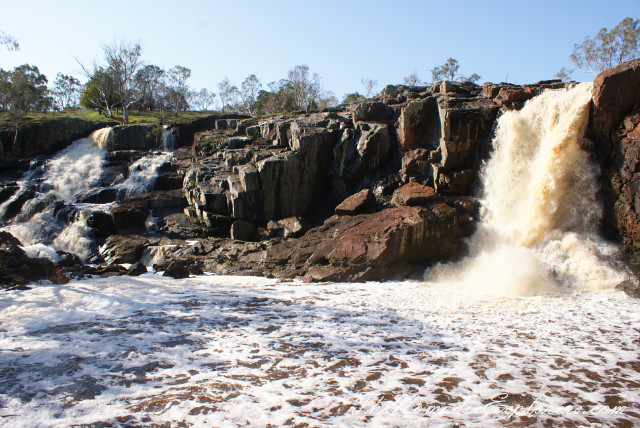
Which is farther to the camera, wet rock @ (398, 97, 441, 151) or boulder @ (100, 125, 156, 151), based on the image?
boulder @ (100, 125, 156, 151)

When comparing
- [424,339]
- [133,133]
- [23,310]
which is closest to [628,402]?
[424,339]

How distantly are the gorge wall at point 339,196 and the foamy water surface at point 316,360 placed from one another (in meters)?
3.75

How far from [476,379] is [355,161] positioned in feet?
50.2

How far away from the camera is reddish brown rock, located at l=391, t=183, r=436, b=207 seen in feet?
57.1

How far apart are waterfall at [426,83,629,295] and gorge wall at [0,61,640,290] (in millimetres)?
572

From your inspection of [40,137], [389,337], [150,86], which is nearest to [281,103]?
[150,86]

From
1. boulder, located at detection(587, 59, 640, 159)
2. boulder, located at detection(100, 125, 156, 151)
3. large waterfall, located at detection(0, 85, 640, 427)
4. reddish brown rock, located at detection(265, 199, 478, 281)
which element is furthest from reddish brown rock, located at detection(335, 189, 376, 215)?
boulder, located at detection(100, 125, 156, 151)

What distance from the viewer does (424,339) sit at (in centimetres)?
884

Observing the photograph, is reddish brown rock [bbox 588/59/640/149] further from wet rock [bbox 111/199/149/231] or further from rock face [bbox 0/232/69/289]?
wet rock [bbox 111/199/149/231]

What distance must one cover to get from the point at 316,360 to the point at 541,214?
11305mm

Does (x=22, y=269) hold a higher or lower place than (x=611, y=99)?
lower

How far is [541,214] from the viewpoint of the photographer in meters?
15.1

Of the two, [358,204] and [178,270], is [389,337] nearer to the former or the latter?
[178,270]

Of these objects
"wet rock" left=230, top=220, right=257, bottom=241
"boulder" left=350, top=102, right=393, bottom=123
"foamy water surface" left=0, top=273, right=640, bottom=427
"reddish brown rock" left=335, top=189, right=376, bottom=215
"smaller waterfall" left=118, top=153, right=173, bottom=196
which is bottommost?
"foamy water surface" left=0, top=273, right=640, bottom=427
